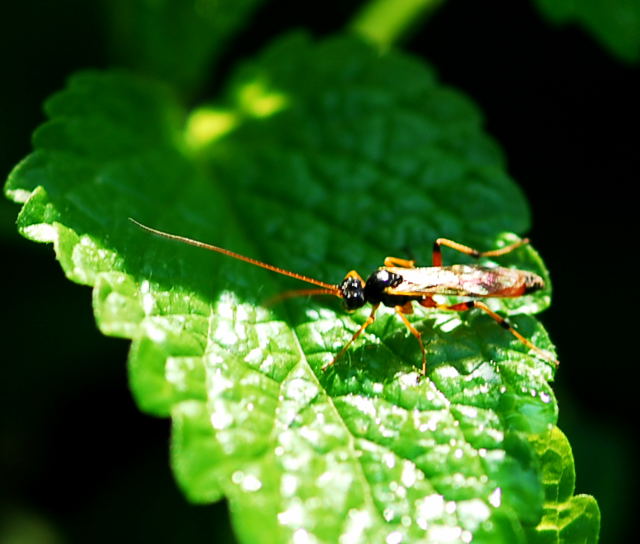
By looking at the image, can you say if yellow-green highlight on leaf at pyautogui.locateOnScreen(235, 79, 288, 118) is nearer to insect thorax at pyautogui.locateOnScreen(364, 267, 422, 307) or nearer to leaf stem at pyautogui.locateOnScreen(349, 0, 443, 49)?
leaf stem at pyautogui.locateOnScreen(349, 0, 443, 49)

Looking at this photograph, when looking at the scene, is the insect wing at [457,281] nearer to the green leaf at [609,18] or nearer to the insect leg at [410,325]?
the insect leg at [410,325]

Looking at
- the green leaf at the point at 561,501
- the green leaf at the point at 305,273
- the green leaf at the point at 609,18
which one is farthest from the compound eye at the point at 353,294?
the green leaf at the point at 609,18

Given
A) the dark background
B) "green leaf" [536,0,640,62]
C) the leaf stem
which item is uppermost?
"green leaf" [536,0,640,62]

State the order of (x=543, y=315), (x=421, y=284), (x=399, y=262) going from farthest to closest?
1. (x=543, y=315)
2. (x=399, y=262)
3. (x=421, y=284)

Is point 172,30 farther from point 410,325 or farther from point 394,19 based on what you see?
point 410,325

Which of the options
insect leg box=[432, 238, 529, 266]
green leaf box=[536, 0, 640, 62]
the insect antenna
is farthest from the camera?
green leaf box=[536, 0, 640, 62]

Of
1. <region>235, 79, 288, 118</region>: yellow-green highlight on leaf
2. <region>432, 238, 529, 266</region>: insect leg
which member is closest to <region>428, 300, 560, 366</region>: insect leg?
<region>432, 238, 529, 266</region>: insect leg

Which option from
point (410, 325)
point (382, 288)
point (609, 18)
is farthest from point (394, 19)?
point (410, 325)
